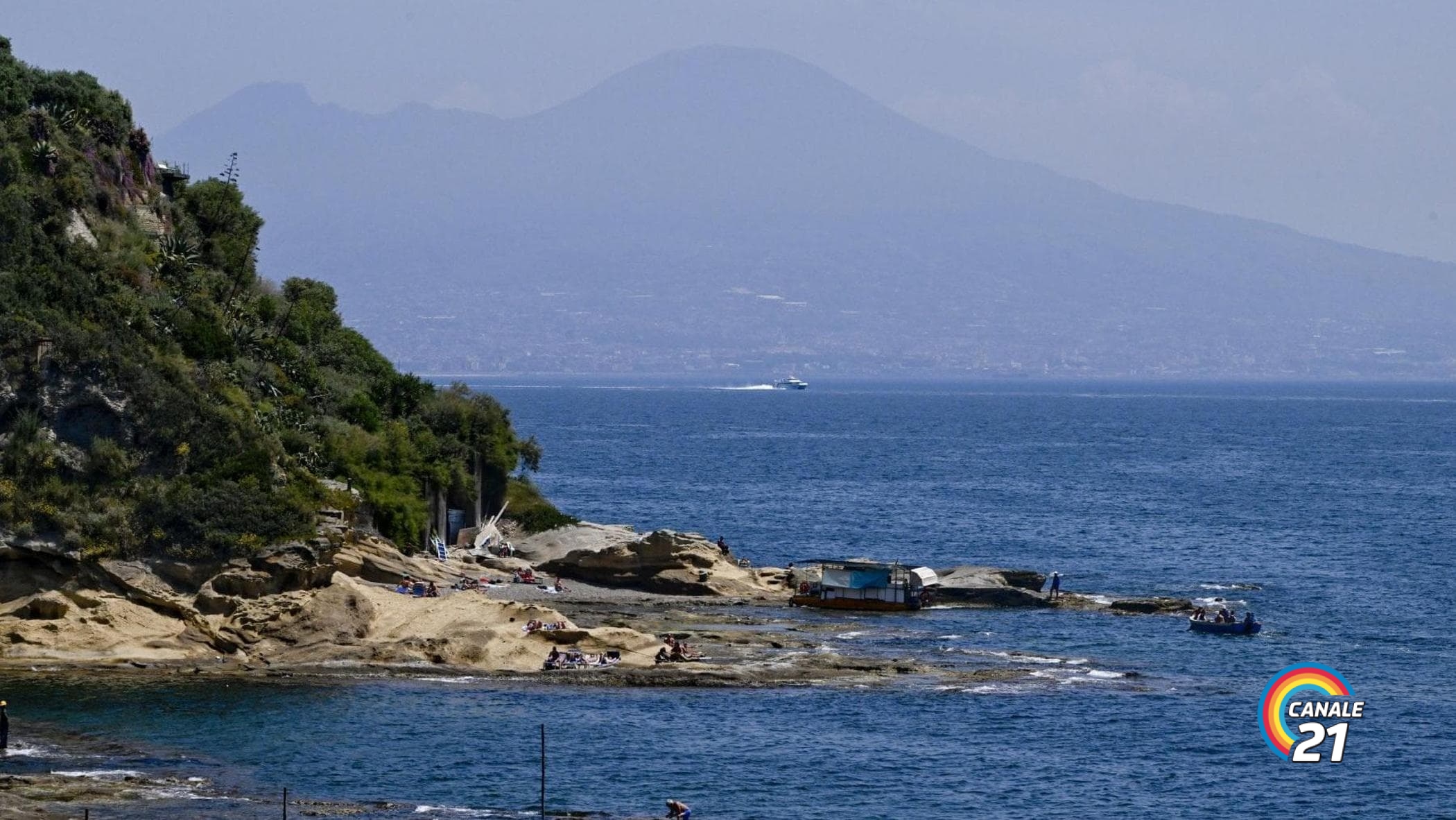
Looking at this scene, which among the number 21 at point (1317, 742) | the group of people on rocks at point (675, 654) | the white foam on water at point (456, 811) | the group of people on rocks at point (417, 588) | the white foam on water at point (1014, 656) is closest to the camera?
the white foam on water at point (456, 811)

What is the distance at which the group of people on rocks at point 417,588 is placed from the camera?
7494cm

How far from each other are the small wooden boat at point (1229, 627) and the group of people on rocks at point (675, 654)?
22.9m

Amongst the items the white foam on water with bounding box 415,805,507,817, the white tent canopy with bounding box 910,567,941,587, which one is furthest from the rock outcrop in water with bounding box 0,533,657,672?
the white tent canopy with bounding box 910,567,941,587

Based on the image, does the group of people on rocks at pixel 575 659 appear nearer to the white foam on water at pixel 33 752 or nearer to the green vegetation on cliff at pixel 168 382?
the green vegetation on cliff at pixel 168 382

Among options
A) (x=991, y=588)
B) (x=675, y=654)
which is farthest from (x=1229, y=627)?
(x=675, y=654)

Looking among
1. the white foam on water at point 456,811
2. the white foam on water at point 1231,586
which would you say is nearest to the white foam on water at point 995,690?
the white foam on water at point 456,811

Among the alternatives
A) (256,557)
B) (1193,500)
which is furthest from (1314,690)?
(1193,500)

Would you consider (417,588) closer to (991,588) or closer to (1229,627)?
(991,588)

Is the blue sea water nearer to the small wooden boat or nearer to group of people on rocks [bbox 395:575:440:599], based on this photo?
the small wooden boat

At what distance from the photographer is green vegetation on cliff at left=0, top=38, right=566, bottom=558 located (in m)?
70.5

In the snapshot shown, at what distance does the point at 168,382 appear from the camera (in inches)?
2953

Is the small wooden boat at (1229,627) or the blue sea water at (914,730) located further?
the small wooden boat at (1229,627)

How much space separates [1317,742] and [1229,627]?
19.3m

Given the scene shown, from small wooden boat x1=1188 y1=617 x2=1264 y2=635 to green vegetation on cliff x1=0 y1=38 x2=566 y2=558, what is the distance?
35.2 meters
